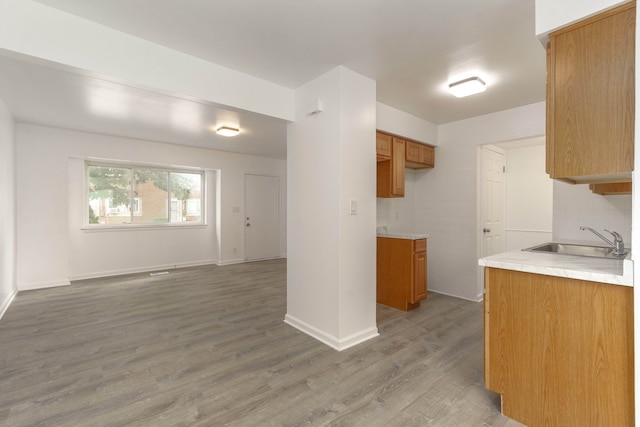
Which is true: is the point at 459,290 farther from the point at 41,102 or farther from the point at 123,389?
the point at 41,102

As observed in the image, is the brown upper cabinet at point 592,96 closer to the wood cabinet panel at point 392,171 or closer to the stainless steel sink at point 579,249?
the stainless steel sink at point 579,249

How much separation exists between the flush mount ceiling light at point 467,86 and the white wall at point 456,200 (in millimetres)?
1309

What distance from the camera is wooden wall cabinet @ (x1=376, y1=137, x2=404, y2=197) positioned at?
3.96m

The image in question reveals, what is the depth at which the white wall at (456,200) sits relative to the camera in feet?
13.4

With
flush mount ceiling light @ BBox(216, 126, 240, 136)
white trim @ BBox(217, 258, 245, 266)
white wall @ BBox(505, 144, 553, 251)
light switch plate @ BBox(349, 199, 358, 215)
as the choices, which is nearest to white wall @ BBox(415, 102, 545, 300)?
white wall @ BBox(505, 144, 553, 251)

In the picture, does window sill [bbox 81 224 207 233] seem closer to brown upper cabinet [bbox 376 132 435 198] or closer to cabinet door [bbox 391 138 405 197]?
brown upper cabinet [bbox 376 132 435 198]

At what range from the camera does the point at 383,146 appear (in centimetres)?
381

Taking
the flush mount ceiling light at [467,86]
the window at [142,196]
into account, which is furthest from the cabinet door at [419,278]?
the window at [142,196]

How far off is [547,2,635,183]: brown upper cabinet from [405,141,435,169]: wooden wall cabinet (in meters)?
2.44

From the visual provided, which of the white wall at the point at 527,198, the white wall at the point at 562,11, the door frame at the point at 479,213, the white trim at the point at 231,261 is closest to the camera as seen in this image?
the white wall at the point at 562,11

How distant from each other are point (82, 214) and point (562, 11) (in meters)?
6.60

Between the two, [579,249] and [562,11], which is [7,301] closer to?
[562,11]

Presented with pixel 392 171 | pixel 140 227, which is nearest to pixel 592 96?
pixel 392 171

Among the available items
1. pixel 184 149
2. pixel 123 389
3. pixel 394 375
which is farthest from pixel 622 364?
pixel 184 149
